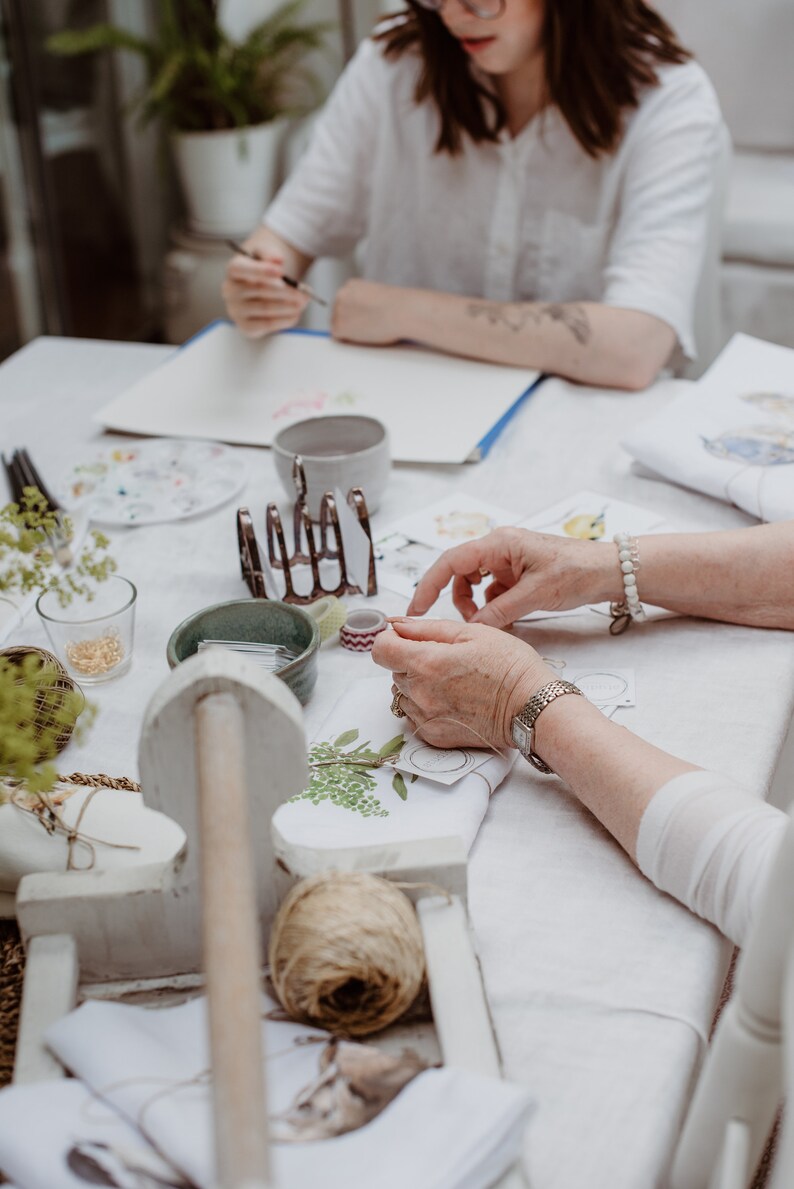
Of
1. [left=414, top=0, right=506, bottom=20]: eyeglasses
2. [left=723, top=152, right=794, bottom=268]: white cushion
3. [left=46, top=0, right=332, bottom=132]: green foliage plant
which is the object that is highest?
[left=414, top=0, right=506, bottom=20]: eyeglasses

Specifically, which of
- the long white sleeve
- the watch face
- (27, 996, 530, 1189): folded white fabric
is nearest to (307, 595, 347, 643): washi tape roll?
the watch face

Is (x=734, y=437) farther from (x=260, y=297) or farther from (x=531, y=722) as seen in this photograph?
(x=260, y=297)

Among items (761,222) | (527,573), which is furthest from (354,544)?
(761,222)

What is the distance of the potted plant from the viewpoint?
297 cm

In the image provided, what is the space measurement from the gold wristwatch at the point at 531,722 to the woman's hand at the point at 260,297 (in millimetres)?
945

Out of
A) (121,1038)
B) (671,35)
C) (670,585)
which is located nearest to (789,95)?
(671,35)

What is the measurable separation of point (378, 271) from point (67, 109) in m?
1.44

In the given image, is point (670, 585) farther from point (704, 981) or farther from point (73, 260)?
point (73, 260)

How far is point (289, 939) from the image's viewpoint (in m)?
0.67

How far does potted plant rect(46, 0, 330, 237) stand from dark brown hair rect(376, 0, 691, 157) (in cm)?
132

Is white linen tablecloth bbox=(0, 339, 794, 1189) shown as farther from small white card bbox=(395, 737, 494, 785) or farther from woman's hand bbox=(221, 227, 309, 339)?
woman's hand bbox=(221, 227, 309, 339)

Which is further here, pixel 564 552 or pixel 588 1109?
pixel 564 552

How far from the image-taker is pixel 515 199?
1.91 metres

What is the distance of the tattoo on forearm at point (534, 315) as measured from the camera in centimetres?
158
